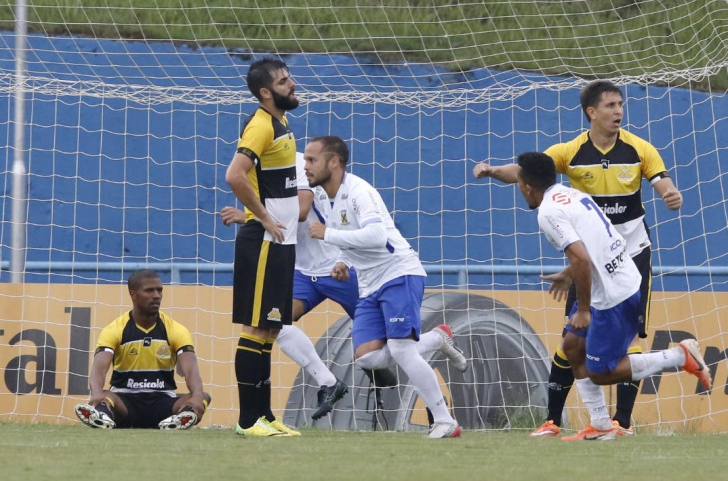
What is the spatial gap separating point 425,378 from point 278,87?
182 cm

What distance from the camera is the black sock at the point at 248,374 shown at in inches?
260

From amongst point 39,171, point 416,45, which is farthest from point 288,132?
point 416,45

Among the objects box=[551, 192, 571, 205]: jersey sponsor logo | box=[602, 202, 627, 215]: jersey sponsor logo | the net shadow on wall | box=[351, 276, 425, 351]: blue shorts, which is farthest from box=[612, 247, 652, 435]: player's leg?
the net shadow on wall

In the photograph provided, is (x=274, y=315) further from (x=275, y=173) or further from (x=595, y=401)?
(x=595, y=401)

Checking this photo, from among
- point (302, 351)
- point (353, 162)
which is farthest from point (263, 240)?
point (353, 162)

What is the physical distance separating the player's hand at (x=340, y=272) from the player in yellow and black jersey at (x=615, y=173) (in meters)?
1.08

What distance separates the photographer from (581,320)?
6.31 m

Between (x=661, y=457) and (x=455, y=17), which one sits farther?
(x=455, y=17)

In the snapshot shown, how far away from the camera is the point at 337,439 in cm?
651

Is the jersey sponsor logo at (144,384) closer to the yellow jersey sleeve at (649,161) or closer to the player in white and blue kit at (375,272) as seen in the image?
the player in white and blue kit at (375,272)

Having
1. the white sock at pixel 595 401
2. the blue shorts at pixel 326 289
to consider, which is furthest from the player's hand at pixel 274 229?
the white sock at pixel 595 401

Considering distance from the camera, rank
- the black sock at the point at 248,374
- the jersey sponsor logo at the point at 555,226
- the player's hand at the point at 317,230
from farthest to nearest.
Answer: the player's hand at the point at 317,230
the black sock at the point at 248,374
the jersey sponsor logo at the point at 555,226

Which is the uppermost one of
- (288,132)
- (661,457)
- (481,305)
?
(288,132)

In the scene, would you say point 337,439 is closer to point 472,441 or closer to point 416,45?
point 472,441
